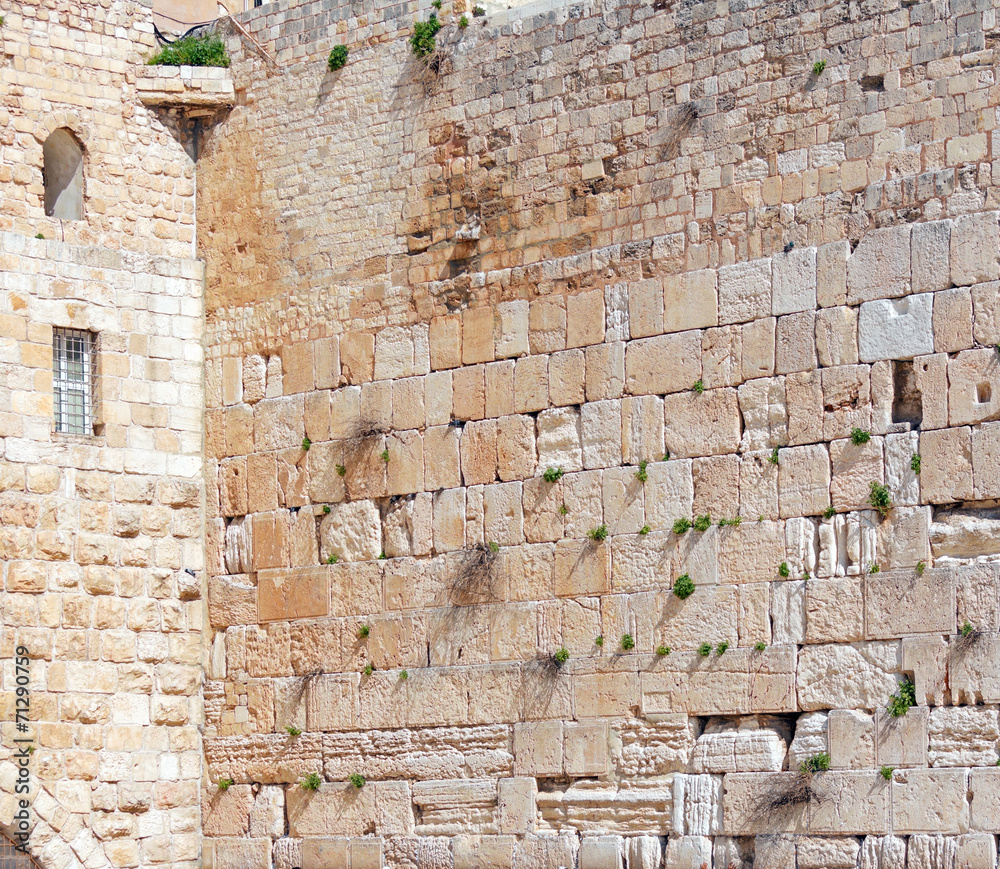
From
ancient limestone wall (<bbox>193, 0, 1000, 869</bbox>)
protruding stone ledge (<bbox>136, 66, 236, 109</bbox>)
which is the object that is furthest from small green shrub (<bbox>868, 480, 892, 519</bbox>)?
protruding stone ledge (<bbox>136, 66, 236, 109</bbox>)

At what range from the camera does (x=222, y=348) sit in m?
14.5

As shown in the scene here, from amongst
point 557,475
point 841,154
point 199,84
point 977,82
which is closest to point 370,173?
point 199,84

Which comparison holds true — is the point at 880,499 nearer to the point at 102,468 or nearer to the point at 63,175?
the point at 102,468

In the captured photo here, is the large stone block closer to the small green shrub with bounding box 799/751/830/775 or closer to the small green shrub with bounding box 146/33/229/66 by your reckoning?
the small green shrub with bounding box 799/751/830/775

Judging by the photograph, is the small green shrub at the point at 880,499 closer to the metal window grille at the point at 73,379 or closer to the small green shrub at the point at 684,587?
the small green shrub at the point at 684,587

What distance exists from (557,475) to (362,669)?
2.05 meters

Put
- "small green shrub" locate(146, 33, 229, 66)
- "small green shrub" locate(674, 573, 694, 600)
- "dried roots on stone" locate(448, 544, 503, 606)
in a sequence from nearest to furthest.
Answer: "small green shrub" locate(674, 573, 694, 600) < "dried roots on stone" locate(448, 544, 503, 606) < "small green shrub" locate(146, 33, 229, 66)

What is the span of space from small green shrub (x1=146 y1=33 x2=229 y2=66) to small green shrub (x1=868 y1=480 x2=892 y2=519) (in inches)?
254

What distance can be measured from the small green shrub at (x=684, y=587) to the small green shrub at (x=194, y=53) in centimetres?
578

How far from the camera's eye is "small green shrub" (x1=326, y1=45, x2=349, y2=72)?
1427cm

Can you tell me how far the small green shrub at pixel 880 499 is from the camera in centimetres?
1133

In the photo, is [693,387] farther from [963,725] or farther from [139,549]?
[139,549]

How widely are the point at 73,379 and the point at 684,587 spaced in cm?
490

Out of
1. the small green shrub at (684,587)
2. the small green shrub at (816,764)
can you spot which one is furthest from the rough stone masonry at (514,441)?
the small green shrub at (684,587)
